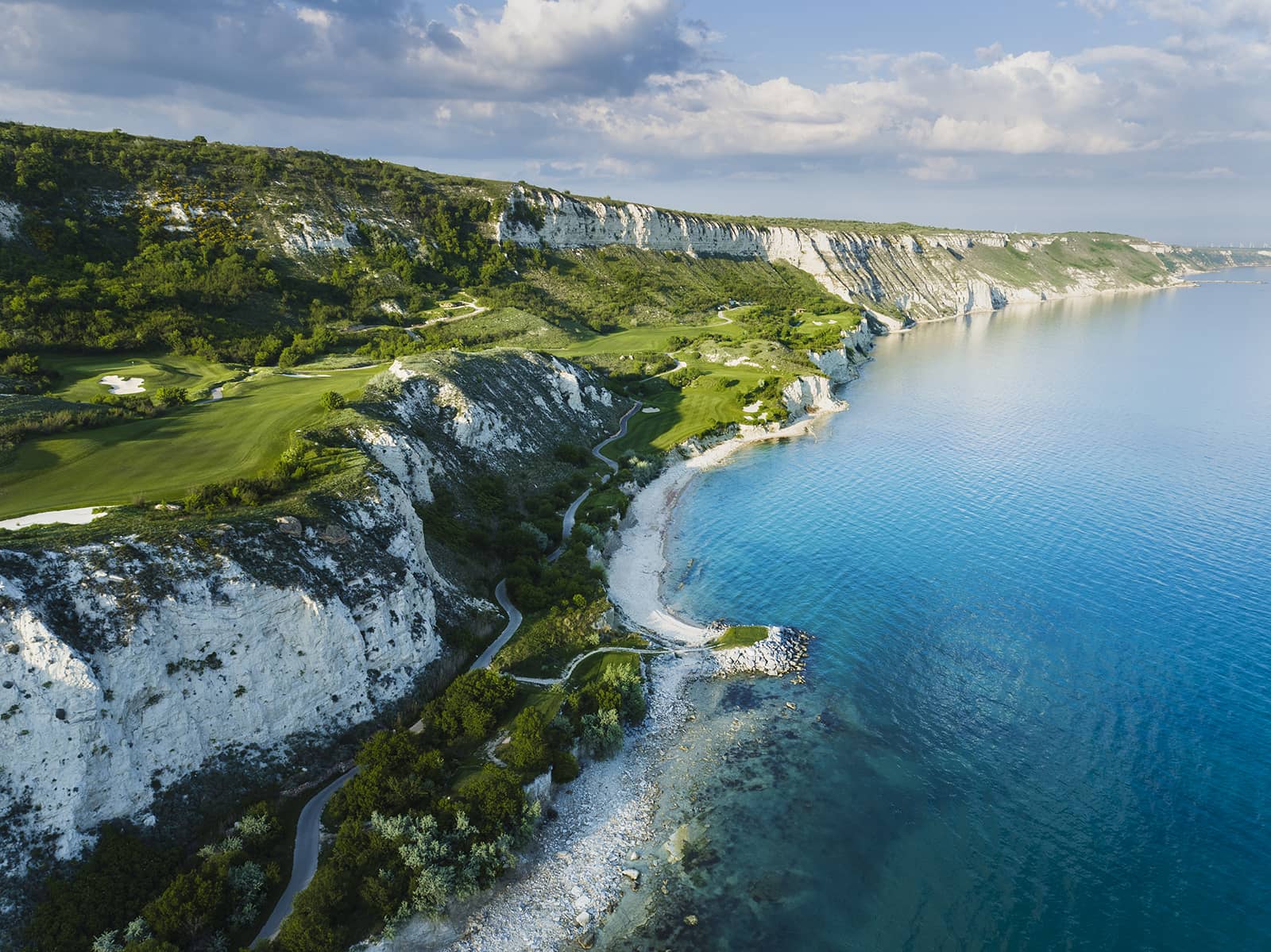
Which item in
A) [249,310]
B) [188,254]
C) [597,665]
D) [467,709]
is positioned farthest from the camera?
[188,254]

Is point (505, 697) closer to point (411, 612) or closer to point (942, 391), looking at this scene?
point (411, 612)

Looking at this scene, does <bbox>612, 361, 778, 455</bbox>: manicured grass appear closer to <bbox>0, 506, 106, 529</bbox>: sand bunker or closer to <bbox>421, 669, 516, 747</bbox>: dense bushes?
<bbox>421, 669, 516, 747</bbox>: dense bushes

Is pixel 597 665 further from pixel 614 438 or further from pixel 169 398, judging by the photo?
pixel 614 438

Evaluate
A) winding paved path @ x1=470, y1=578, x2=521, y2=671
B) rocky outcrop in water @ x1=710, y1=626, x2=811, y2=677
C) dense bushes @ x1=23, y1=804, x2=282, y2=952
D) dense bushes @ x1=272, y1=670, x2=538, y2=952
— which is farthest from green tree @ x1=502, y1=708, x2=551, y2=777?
rocky outcrop in water @ x1=710, y1=626, x2=811, y2=677

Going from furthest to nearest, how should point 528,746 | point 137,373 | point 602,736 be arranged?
point 137,373, point 602,736, point 528,746

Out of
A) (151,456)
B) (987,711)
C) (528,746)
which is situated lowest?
(987,711)

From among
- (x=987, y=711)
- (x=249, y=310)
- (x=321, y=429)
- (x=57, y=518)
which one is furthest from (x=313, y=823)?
(x=249, y=310)
